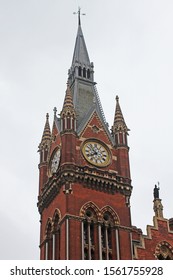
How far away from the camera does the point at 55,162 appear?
5200cm

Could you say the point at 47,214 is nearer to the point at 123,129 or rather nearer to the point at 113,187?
the point at 113,187

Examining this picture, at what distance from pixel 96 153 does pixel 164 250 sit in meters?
10.2

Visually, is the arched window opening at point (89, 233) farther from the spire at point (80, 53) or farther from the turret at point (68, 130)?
the spire at point (80, 53)

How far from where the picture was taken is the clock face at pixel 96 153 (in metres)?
50.4

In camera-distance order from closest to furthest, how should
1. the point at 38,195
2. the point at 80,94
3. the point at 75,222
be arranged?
the point at 75,222
the point at 38,195
the point at 80,94

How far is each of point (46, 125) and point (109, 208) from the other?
12787 mm

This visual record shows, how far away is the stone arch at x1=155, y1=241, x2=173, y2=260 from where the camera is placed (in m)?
45.9

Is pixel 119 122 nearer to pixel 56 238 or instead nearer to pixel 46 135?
pixel 46 135

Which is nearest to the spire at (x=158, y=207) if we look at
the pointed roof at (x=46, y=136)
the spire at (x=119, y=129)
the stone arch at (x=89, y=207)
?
the stone arch at (x=89, y=207)

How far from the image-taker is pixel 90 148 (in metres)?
51.3

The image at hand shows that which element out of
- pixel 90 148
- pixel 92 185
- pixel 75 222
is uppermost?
pixel 90 148

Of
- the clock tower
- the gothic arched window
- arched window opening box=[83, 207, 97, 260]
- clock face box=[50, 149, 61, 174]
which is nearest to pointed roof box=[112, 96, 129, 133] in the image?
the clock tower

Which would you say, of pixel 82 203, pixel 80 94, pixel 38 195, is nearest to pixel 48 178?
pixel 38 195

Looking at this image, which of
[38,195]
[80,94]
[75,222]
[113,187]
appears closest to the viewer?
[75,222]
